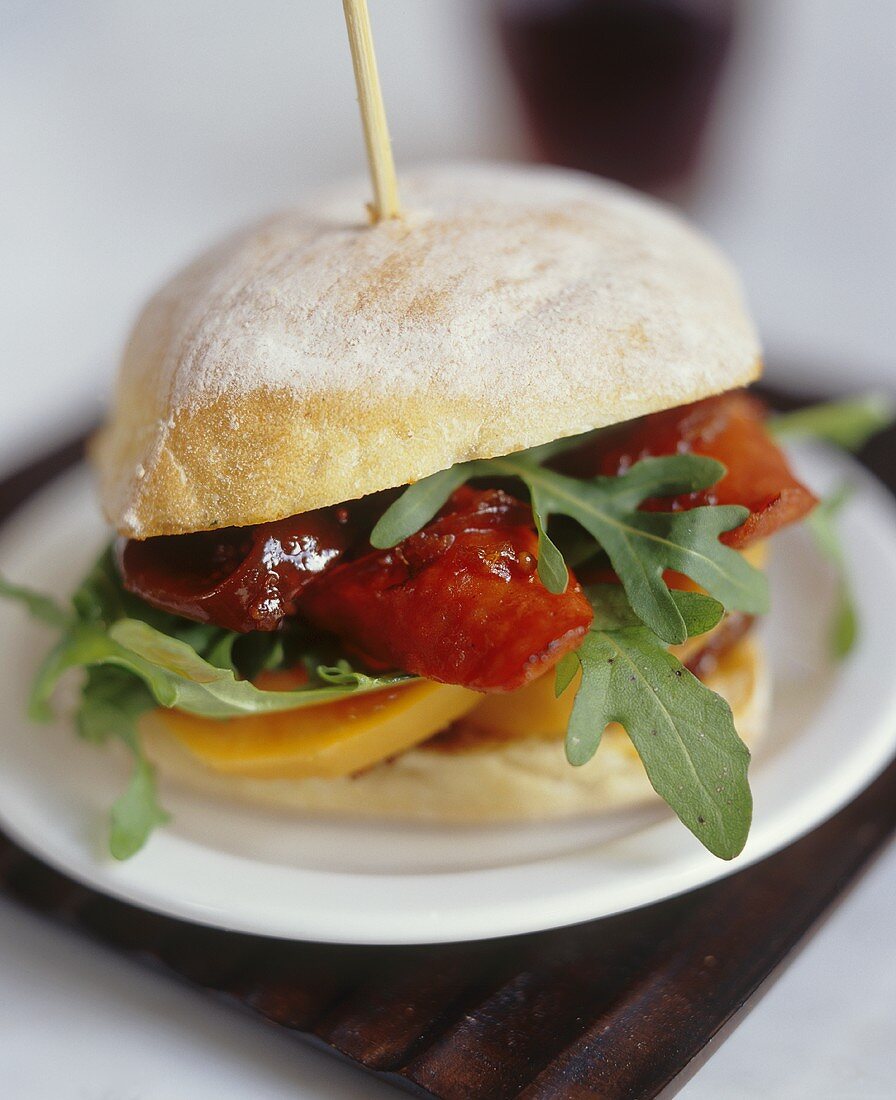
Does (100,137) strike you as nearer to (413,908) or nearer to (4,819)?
(4,819)

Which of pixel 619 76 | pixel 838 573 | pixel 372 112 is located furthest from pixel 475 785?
pixel 619 76

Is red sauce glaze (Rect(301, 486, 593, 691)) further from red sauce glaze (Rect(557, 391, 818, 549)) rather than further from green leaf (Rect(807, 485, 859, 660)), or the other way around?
green leaf (Rect(807, 485, 859, 660))

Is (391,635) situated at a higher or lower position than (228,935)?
higher

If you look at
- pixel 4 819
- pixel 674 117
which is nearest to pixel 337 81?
pixel 674 117

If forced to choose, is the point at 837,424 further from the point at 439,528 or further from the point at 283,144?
the point at 283,144

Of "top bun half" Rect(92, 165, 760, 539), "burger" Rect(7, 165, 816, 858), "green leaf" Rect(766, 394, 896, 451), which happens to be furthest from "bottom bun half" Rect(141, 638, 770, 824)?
"green leaf" Rect(766, 394, 896, 451)

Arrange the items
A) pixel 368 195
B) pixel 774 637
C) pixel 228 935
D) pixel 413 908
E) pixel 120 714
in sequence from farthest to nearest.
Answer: pixel 774 637 < pixel 368 195 < pixel 120 714 < pixel 228 935 < pixel 413 908

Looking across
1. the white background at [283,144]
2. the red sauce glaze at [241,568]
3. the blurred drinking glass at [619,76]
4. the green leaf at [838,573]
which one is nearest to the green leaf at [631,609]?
the red sauce glaze at [241,568]

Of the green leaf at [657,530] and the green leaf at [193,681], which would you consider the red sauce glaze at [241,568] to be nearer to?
the green leaf at [193,681]
